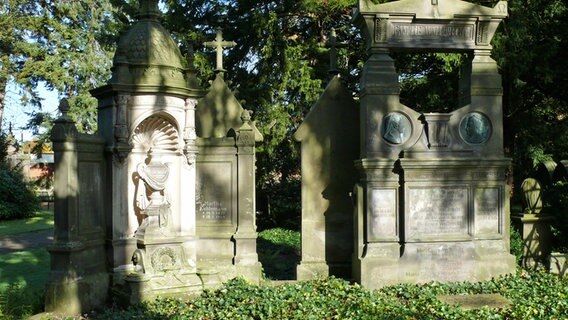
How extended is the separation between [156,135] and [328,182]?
10.1 feet

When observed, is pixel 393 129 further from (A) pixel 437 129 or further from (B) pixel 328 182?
(B) pixel 328 182

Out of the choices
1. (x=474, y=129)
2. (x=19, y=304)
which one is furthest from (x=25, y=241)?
(x=474, y=129)

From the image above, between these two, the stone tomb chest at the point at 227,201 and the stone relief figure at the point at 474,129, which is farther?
the stone tomb chest at the point at 227,201

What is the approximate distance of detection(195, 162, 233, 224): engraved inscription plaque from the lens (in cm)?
923

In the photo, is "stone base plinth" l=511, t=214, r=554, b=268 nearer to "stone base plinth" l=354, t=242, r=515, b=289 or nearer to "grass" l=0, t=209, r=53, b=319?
"stone base plinth" l=354, t=242, r=515, b=289

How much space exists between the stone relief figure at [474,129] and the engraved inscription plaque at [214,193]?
4028mm

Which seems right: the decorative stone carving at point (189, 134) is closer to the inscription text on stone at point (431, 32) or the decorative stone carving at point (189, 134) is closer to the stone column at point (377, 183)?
the stone column at point (377, 183)

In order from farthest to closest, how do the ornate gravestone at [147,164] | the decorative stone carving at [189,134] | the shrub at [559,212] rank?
the shrub at [559,212], the decorative stone carving at [189,134], the ornate gravestone at [147,164]

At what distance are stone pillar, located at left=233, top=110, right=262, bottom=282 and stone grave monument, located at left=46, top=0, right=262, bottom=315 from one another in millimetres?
17

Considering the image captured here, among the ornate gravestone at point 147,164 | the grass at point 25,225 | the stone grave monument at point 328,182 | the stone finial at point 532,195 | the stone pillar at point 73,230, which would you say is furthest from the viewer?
the grass at point 25,225

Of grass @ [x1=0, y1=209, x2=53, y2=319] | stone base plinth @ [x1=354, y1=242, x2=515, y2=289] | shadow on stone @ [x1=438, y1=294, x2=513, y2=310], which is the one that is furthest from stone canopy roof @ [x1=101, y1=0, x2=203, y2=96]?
shadow on stone @ [x1=438, y1=294, x2=513, y2=310]

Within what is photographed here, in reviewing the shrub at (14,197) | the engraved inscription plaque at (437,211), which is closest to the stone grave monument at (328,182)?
the engraved inscription plaque at (437,211)

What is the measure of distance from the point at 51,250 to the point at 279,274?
4.49 metres

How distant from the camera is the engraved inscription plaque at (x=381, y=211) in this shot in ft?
28.3
